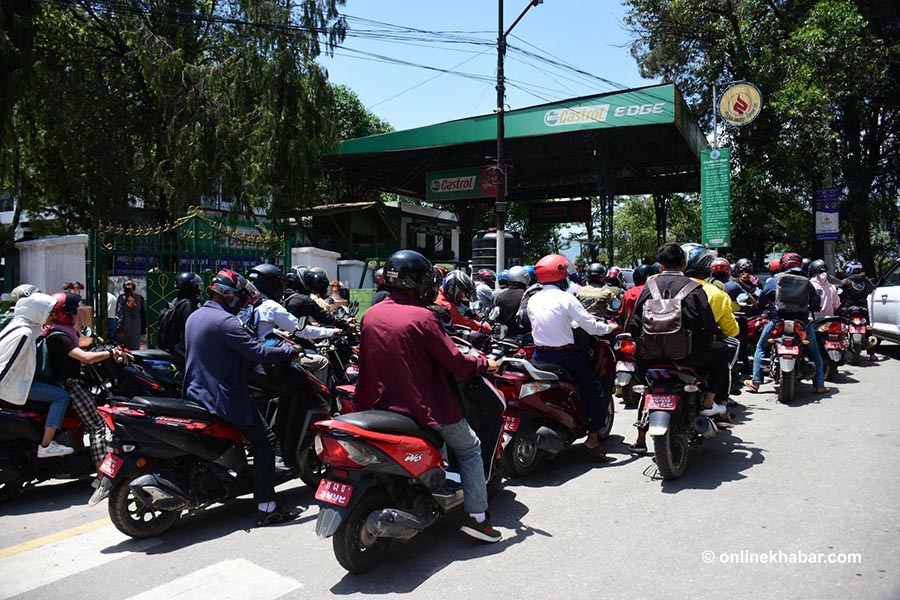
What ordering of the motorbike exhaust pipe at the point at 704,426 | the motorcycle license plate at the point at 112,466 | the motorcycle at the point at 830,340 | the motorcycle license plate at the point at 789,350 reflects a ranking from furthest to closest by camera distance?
the motorcycle at the point at 830,340 < the motorcycle license plate at the point at 789,350 < the motorbike exhaust pipe at the point at 704,426 < the motorcycle license plate at the point at 112,466

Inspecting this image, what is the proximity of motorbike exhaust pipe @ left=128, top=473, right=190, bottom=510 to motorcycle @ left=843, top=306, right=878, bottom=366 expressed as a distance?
10.2 m

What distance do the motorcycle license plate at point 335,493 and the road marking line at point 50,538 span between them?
2.10 meters

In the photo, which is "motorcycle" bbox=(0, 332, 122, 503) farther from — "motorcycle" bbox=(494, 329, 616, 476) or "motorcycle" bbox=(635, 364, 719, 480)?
"motorcycle" bbox=(635, 364, 719, 480)

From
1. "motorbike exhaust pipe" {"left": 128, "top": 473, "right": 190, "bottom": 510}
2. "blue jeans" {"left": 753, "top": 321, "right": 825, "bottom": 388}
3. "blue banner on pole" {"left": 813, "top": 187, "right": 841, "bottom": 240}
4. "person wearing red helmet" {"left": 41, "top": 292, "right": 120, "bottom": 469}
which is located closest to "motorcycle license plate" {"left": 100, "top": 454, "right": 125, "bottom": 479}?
"motorbike exhaust pipe" {"left": 128, "top": 473, "right": 190, "bottom": 510}

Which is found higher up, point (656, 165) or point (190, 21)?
point (190, 21)

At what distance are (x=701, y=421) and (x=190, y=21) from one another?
2060 cm

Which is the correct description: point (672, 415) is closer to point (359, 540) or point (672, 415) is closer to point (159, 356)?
point (359, 540)

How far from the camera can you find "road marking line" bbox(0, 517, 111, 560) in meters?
4.11

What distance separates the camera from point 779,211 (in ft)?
73.1

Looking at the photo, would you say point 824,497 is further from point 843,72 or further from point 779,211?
point 779,211

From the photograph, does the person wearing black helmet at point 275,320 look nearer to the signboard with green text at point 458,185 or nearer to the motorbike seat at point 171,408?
the motorbike seat at point 171,408

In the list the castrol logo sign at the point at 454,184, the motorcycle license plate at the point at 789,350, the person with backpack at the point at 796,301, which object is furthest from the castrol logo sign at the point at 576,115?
the motorcycle license plate at the point at 789,350

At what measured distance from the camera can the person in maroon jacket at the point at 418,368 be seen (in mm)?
3654

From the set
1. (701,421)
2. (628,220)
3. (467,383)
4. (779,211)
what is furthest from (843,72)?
(628,220)
